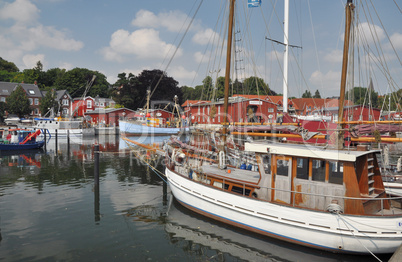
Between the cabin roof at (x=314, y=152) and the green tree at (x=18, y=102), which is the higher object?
the green tree at (x=18, y=102)

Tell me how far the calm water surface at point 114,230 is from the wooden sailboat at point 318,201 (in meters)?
0.70

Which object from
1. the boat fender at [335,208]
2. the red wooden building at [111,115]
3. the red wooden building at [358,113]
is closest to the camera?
the boat fender at [335,208]

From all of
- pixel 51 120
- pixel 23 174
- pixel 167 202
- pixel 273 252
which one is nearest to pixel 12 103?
pixel 51 120

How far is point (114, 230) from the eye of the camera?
473 inches

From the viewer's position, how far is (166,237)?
11.6 m

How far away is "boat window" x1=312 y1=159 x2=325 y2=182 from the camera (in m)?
10.2

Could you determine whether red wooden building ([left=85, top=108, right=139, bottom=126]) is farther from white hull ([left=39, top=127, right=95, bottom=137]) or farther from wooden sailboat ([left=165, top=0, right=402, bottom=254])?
wooden sailboat ([left=165, top=0, right=402, bottom=254])

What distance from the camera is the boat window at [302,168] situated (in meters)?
10.5

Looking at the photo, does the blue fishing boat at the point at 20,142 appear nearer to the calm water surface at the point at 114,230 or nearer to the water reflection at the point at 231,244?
the calm water surface at the point at 114,230

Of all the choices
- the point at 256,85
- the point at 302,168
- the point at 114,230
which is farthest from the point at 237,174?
Result: the point at 256,85

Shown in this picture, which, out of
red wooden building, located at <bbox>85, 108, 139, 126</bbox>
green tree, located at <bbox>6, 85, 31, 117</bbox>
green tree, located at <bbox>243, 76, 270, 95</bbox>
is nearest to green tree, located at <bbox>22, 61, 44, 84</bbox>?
green tree, located at <bbox>6, 85, 31, 117</bbox>

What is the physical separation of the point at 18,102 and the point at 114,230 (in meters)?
75.7

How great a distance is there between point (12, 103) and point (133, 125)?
35931mm

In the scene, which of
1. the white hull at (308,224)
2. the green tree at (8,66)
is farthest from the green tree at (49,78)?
the white hull at (308,224)
